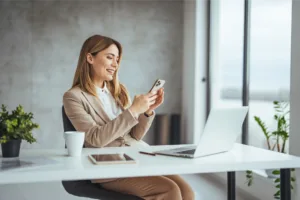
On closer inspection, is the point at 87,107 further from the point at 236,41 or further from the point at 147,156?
the point at 236,41

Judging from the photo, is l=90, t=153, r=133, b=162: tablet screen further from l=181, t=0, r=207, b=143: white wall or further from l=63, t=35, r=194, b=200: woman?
l=181, t=0, r=207, b=143: white wall

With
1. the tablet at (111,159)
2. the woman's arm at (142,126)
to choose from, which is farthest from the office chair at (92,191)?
the woman's arm at (142,126)

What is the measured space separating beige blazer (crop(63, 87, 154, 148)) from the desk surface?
0.27 feet

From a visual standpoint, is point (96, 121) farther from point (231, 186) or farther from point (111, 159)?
point (231, 186)

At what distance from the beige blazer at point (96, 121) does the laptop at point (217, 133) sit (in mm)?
222

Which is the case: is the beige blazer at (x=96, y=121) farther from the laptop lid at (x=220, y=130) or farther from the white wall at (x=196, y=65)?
the white wall at (x=196, y=65)

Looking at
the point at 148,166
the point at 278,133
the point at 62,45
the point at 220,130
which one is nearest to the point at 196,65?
the point at 62,45

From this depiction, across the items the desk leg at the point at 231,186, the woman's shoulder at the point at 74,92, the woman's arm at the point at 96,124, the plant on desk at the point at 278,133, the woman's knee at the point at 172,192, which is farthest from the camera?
the plant on desk at the point at 278,133

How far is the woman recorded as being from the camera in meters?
1.54

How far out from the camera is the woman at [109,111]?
5.05 feet

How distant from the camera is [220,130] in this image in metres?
1.45

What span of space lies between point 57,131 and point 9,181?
3.37 m

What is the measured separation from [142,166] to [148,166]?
20mm

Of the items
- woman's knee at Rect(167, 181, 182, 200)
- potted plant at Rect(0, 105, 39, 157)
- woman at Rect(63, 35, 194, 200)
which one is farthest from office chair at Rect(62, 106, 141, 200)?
potted plant at Rect(0, 105, 39, 157)
